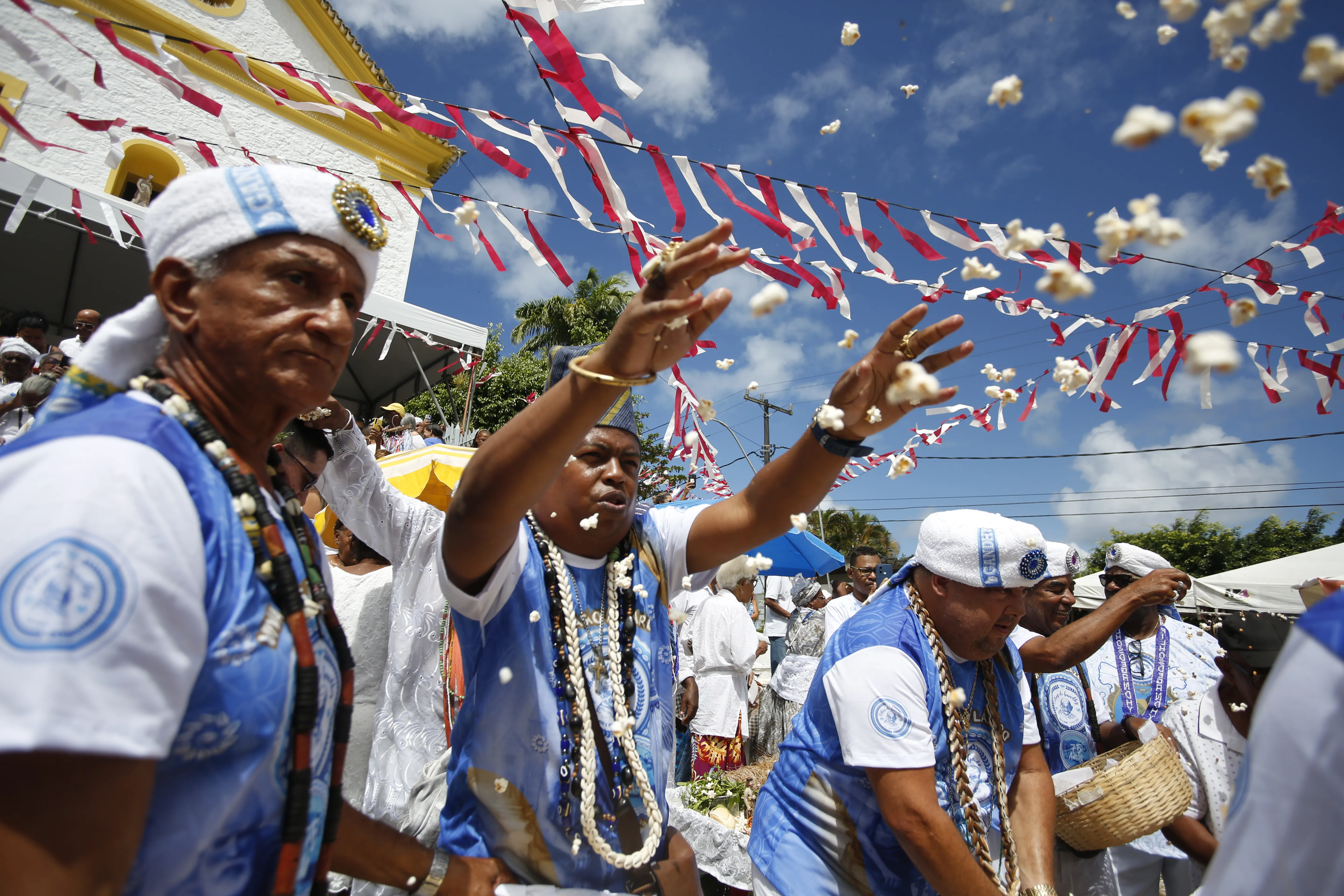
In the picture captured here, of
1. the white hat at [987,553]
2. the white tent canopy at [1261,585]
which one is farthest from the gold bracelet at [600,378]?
the white tent canopy at [1261,585]

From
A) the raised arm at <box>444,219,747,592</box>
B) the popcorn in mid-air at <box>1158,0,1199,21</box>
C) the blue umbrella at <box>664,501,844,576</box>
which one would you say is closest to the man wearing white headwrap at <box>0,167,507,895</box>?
the raised arm at <box>444,219,747,592</box>

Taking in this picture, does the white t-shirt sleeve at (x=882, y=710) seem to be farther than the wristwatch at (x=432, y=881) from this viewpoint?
Yes

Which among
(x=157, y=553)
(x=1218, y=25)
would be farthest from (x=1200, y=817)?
(x=157, y=553)

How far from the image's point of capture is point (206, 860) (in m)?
1.02

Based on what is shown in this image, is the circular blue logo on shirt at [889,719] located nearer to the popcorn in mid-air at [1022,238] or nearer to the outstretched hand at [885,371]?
the outstretched hand at [885,371]

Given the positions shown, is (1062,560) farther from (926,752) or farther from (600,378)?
(600,378)

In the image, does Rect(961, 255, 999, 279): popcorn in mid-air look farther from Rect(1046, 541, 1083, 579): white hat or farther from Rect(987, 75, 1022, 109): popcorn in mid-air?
Rect(1046, 541, 1083, 579): white hat

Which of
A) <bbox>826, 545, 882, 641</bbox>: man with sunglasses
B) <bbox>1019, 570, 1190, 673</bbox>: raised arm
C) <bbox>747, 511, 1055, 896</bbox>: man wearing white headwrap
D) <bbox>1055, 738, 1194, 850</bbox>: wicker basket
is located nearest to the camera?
<bbox>747, 511, 1055, 896</bbox>: man wearing white headwrap

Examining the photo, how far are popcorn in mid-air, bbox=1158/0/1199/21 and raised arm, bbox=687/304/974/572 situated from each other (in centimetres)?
72

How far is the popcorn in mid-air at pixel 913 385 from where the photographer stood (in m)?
1.44

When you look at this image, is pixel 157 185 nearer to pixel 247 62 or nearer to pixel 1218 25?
pixel 247 62

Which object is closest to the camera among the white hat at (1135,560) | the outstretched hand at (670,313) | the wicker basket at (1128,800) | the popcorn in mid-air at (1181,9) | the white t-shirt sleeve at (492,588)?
the popcorn in mid-air at (1181,9)

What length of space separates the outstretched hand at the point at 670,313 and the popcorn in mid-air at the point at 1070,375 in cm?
105

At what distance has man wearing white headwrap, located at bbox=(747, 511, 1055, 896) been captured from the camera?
2131 mm
